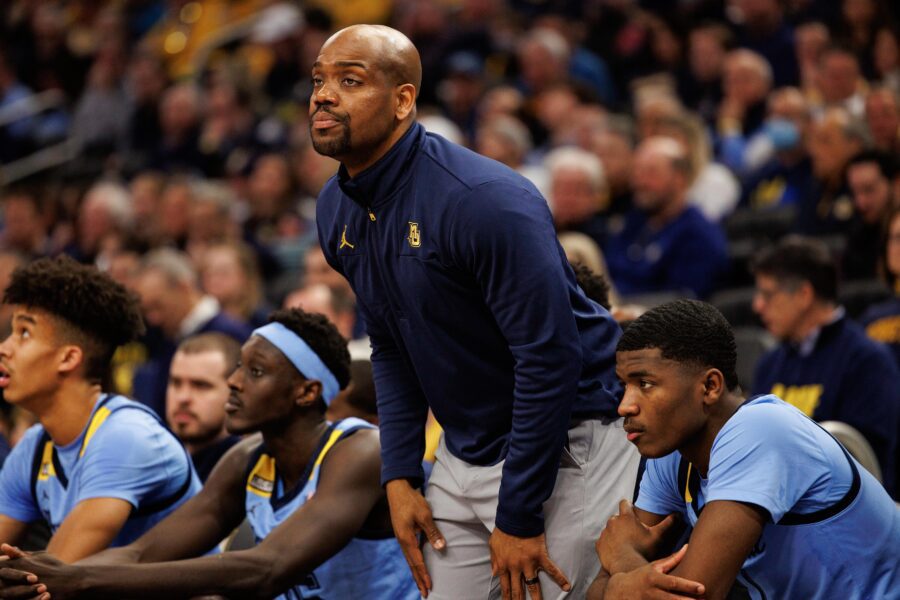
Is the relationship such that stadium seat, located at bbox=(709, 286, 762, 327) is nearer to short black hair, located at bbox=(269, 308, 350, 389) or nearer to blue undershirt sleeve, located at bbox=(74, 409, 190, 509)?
short black hair, located at bbox=(269, 308, 350, 389)

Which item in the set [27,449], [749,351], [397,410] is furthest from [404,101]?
[749,351]

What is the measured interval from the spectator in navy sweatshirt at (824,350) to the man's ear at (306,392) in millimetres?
2164

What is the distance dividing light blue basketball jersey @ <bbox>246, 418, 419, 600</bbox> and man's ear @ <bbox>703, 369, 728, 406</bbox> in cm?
125

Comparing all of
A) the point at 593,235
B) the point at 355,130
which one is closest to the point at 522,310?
the point at 355,130

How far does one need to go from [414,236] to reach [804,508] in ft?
3.51

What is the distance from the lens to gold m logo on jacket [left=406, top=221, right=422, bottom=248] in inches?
116

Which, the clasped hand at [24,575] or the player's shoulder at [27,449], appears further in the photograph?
the player's shoulder at [27,449]

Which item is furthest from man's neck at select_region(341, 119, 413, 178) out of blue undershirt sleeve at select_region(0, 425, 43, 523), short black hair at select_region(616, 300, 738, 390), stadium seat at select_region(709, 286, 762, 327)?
stadium seat at select_region(709, 286, 762, 327)

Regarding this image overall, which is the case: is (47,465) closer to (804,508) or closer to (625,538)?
(625,538)

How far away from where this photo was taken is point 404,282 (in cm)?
300

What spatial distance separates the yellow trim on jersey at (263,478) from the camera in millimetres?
3897

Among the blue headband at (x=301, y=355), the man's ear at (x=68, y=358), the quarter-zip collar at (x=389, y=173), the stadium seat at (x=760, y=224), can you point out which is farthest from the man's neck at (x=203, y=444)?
the stadium seat at (x=760, y=224)

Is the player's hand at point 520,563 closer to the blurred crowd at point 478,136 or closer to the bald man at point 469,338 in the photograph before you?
the bald man at point 469,338

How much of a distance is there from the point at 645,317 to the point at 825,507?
580 mm
